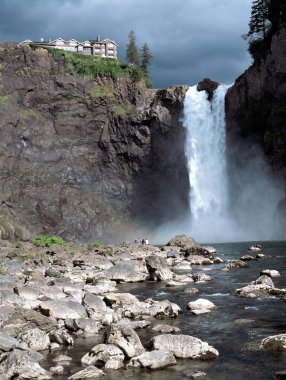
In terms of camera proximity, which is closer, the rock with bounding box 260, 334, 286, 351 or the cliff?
the rock with bounding box 260, 334, 286, 351

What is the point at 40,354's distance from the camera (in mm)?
11219

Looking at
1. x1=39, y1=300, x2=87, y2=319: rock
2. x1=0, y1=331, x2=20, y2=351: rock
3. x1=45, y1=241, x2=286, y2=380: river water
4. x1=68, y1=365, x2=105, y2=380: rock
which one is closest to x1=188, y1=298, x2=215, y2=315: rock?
x1=45, y1=241, x2=286, y2=380: river water

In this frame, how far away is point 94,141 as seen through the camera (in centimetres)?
7406

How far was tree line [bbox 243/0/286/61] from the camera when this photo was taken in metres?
64.9

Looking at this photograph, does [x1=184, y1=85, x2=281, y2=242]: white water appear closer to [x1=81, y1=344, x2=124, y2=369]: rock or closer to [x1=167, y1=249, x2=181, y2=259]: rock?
[x1=167, y1=249, x2=181, y2=259]: rock

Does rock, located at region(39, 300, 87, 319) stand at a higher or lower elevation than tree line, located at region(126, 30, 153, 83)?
lower

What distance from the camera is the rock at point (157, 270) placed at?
24531mm

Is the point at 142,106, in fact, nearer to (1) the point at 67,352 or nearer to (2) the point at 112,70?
(2) the point at 112,70

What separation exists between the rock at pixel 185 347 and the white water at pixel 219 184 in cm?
5135

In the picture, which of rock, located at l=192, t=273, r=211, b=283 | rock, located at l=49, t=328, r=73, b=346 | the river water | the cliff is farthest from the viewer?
the cliff

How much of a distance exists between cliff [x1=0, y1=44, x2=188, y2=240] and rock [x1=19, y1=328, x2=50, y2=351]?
186 ft

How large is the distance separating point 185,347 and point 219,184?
57.0 m

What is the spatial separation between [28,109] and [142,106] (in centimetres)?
1815

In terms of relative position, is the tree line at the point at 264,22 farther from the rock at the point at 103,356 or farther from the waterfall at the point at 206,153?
the rock at the point at 103,356
